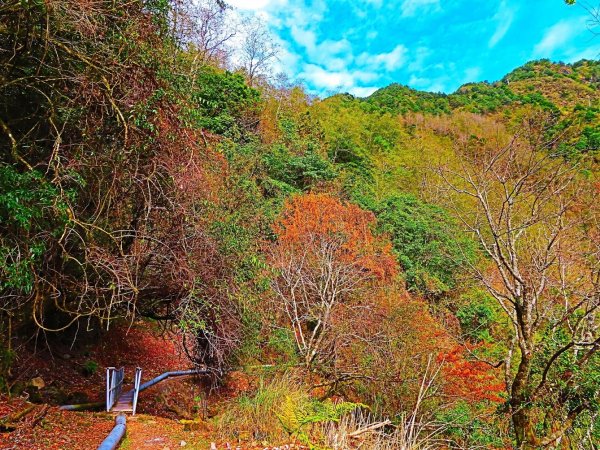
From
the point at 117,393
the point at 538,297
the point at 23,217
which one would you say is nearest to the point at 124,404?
the point at 117,393

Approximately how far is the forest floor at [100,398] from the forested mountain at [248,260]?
259mm

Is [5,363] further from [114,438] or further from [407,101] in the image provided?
[407,101]

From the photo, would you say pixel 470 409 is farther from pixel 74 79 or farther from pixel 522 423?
pixel 74 79

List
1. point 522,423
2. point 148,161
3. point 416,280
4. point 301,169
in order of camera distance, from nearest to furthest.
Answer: point 522,423 → point 148,161 → point 416,280 → point 301,169

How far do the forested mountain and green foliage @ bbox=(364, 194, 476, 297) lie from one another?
1.92 metres

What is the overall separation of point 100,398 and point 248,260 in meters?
3.88

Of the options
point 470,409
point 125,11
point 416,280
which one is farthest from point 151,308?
point 416,280

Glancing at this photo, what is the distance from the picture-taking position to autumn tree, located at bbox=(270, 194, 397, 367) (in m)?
10.9

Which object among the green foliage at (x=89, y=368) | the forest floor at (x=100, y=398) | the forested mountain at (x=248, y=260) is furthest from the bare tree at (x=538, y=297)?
the green foliage at (x=89, y=368)

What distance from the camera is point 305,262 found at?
13.2 metres

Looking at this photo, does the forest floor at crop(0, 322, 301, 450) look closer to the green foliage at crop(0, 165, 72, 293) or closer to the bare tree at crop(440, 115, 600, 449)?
the green foliage at crop(0, 165, 72, 293)

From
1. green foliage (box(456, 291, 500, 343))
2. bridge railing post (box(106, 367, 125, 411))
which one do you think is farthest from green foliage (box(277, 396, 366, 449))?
green foliage (box(456, 291, 500, 343))

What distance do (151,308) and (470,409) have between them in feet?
22.1

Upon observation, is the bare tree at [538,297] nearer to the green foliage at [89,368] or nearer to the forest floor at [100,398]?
the forest floor at [100,398]
